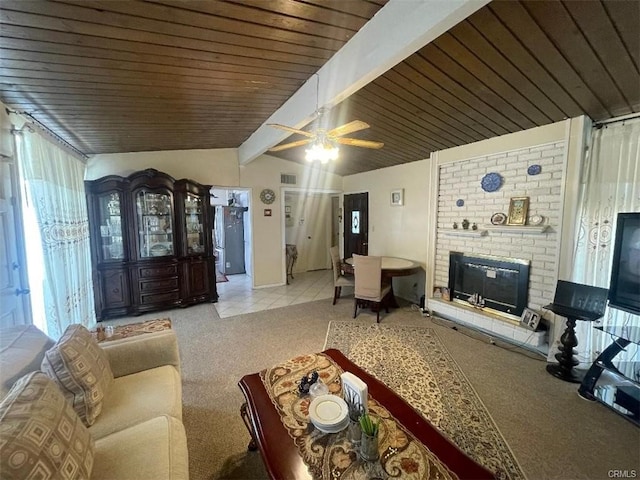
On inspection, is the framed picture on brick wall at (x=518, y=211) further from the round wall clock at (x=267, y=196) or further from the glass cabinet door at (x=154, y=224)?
the glass cabinet door at (x=154, y=224)

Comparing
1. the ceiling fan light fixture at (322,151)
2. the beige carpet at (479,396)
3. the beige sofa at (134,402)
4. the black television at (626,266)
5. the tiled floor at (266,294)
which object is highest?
the ceiling fan light fixture at (322,151)

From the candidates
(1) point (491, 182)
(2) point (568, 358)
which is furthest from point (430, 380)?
(1) point (491, 182)

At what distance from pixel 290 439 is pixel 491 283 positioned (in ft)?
10.2

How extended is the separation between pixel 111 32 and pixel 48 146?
1.66 m

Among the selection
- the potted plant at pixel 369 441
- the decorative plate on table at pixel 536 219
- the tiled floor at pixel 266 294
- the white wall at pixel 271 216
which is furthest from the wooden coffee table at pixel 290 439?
the white wall at pixel 271 216

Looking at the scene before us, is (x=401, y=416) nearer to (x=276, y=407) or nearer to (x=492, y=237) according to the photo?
(x=276, y=407)

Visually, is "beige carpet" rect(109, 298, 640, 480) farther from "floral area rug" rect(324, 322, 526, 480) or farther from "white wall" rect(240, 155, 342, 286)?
"white wall" rect(240, 155, 342, 286)

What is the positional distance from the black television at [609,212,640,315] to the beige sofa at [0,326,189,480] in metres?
3.12

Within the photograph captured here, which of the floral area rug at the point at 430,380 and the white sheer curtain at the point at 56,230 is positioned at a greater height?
the white sheer curtain at the point at 56,230

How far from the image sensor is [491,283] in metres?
3.36

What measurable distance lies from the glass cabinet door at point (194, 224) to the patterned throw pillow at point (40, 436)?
3361mm

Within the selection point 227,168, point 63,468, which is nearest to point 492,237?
point 63,468

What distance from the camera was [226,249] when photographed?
22.0ft

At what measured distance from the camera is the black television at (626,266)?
2.06m
